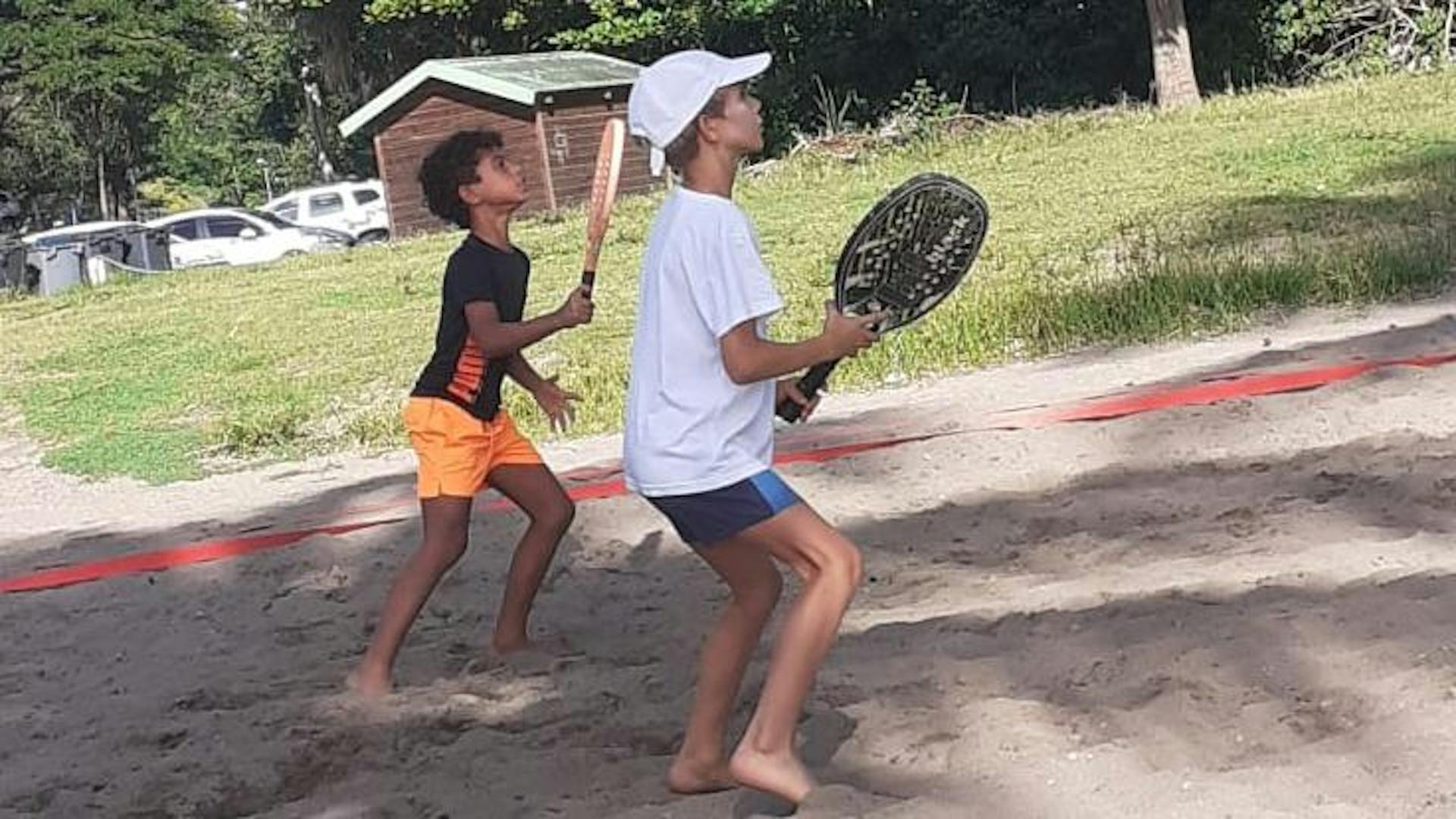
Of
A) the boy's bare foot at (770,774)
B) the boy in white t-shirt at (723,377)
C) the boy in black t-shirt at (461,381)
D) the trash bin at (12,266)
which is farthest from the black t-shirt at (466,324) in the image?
the trash bin at (12,266)

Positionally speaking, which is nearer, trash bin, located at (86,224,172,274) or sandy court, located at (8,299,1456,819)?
sandy court, located at (8,299,1456,819)

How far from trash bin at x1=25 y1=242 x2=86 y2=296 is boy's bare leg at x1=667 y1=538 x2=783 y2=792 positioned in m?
26.9

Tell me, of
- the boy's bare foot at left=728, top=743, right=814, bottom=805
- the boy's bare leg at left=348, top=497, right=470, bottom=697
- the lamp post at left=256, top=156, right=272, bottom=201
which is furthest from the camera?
the lamp post at left=256, top=156, right=272, bottom=201

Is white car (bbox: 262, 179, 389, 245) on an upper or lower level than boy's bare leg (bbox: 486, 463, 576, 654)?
lower

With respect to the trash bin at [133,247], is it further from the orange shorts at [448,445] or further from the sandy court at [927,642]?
the orange shorts at [448,445]

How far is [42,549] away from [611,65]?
87.2 feet

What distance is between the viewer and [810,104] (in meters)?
39.5

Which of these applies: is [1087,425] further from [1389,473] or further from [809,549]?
[809,549]

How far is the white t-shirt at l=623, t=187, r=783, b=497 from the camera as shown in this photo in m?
3.88

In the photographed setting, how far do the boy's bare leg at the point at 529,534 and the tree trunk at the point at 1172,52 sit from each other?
26.1 m

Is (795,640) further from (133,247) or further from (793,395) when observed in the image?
(133,247)

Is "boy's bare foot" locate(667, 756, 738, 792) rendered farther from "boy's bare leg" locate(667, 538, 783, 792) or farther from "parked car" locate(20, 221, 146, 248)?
"parked car" locate(20, 221, 146, 248)

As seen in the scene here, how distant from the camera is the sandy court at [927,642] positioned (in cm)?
423

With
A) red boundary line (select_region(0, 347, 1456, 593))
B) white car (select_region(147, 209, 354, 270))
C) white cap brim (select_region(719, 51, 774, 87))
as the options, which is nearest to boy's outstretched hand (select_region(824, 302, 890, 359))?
white cap brim (select_region(719, 51, 774, 87))
